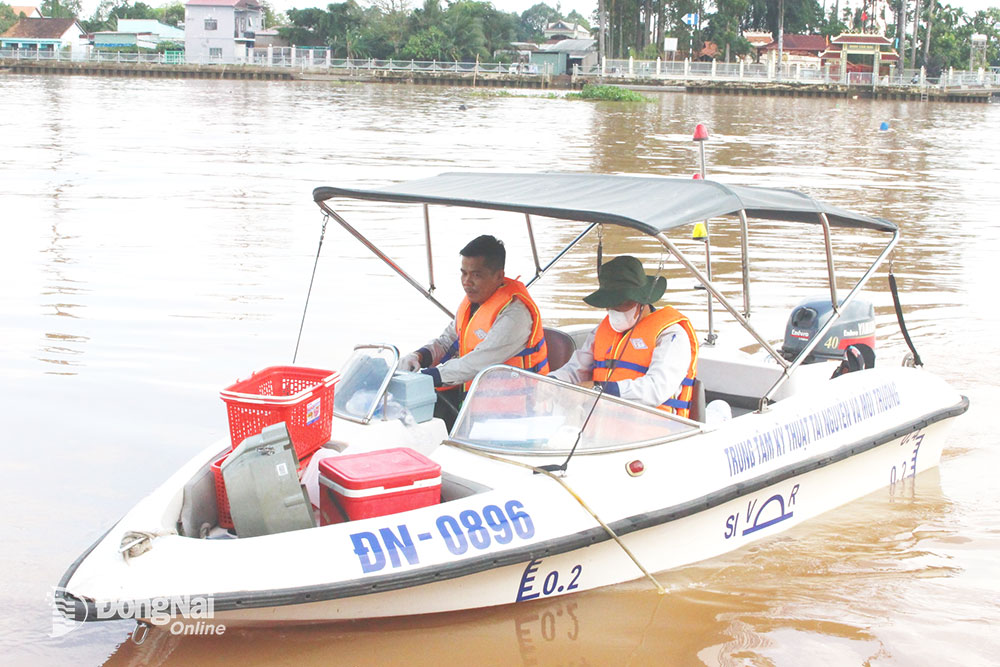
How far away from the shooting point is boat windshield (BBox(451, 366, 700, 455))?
14.8 feet

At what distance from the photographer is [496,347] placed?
519 cm

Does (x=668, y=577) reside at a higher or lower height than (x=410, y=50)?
lower

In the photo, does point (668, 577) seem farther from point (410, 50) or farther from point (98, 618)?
point (410, 50)

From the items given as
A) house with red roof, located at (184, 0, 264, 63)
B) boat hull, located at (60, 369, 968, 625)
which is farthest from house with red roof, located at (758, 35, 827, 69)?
boat hull, located at (60, 369, 968, 625)

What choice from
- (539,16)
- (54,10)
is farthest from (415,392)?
(539,16)

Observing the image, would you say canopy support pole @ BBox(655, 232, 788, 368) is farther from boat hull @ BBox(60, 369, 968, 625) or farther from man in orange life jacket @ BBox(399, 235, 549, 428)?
man in orange life jacket @ BBox(399, 235, 549, 428)

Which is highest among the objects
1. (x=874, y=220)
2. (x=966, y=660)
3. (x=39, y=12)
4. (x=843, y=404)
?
(x=39, y=12)

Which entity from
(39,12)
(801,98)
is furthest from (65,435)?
(39,12)

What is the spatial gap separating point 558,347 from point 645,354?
3.12 ft

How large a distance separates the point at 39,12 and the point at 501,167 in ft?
339

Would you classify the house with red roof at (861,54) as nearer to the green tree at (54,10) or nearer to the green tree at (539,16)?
the green tree at (54,10)

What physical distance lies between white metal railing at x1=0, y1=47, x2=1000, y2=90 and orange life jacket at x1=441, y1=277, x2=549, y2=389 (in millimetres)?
62903

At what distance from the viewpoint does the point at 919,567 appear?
5129mm

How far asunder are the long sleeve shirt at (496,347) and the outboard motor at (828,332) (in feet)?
6.39
